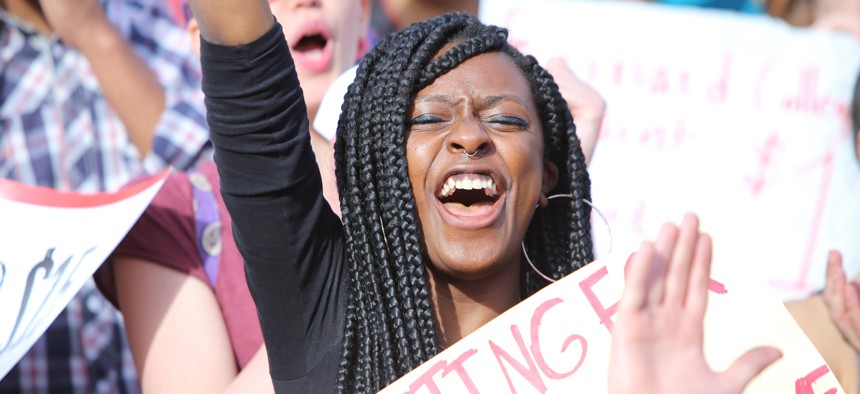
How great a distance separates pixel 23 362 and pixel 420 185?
109 cm

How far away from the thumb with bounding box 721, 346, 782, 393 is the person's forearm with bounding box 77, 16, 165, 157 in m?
1.99

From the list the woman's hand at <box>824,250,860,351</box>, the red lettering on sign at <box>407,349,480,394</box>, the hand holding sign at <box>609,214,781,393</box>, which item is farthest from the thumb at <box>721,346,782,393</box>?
the woman's hand at <box>824,250,860,351</box>

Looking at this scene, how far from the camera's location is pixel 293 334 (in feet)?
6.18

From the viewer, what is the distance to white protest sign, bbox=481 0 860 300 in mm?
3354

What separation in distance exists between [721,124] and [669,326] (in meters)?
2.02

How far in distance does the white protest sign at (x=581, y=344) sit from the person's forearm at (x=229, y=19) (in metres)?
0.55

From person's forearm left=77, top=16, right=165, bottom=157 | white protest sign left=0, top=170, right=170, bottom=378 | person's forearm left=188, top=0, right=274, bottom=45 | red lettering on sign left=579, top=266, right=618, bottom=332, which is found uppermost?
person's forearm left=188, top=0, right=274, bottom=45

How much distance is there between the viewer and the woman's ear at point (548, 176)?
2.20 m

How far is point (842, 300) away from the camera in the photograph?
9.73ft

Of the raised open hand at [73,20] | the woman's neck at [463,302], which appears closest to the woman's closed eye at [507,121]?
the woman's neck at [463,302]

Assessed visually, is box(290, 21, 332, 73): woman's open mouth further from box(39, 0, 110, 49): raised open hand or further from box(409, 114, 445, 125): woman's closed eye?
box(409, 114, 445, 125): woman's closed eye

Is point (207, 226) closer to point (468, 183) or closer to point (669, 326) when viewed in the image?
point (468, 183)

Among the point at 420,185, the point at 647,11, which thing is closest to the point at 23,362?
the point at 420,185

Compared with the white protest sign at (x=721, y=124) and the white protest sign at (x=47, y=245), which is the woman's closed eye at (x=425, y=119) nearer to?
the white protest sign at (x=47, y=245)
